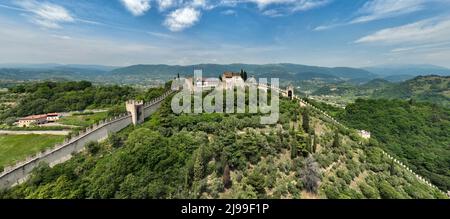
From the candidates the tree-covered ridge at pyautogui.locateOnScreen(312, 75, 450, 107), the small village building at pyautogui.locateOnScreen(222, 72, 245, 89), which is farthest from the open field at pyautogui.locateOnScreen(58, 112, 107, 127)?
the tree-covered ridge at pyautogui.locateOnScreen(312, 75, 450, 107)

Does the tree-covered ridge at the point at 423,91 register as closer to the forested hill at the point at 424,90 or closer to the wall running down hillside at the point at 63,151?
the forested hill at the point at 424,90

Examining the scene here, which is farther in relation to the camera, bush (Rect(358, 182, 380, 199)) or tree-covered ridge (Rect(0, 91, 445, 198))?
bush (Rect(358, 182, 380, 199))

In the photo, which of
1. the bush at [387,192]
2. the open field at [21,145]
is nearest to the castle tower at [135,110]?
the open field at [21,145]

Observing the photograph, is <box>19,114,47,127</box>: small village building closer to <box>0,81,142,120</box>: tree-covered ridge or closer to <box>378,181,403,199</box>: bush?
<box>0,81,142,120</box>: tree-covered ridge

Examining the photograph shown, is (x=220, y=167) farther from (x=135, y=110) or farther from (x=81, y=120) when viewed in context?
(x=81, y=120)
